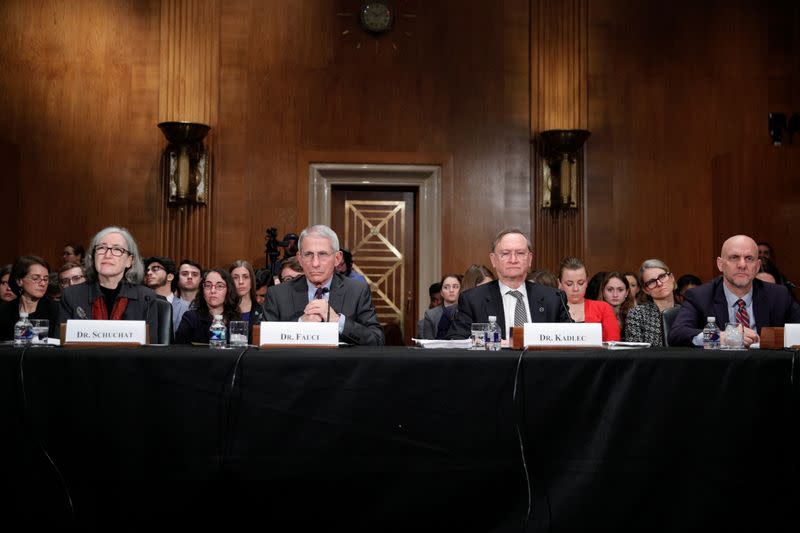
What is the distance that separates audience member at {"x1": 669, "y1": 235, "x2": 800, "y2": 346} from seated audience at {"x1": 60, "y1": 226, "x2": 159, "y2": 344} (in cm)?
241

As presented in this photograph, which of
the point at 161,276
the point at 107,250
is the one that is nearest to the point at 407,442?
the point at 107,250

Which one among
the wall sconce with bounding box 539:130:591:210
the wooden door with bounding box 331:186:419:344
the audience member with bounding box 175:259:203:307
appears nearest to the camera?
the audience member with bounding box 175:259:203:307

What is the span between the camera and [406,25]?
25.6 ft

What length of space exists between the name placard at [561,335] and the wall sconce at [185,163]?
4.97 metres

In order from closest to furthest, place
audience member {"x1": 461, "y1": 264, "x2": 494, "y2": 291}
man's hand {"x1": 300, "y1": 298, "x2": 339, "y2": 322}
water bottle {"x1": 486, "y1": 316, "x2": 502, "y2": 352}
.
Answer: water bottle {"x1": 486, "y1": 316, "x2": 502, "y2": 352}, man's hand {"x1": 300, "y1": 298, "x2": 339, "y2": 322}, audience member {"x1": 461, "y1": 264, "x2": 494, "y2": 291}

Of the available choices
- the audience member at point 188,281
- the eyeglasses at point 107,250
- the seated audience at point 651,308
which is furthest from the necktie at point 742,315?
the audience member at point 188,281

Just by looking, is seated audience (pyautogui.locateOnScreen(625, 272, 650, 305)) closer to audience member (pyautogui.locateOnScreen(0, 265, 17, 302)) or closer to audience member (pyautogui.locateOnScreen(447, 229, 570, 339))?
audience member (pyautogui.locateOnScreen(447, 229, 570, 339))

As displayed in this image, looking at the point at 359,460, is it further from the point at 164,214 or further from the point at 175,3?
the point at 175,3

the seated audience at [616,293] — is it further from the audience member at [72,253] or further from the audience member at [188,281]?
the audience member at [72,253]

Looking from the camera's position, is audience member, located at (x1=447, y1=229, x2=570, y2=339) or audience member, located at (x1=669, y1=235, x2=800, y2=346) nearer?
audience member, located at (x1=669, y1=235, x2=800, y2=346)

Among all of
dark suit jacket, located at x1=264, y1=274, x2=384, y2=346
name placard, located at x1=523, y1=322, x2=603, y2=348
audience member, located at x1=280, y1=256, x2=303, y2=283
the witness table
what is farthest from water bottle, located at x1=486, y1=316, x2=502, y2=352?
audience member, located at x1=280, y1=256, x2=303, y2=283

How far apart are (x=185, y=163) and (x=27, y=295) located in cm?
240

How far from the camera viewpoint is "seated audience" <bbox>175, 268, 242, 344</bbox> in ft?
15.2

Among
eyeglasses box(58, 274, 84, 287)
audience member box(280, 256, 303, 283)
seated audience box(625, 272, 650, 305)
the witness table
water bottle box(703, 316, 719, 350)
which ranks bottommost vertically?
the witness table
